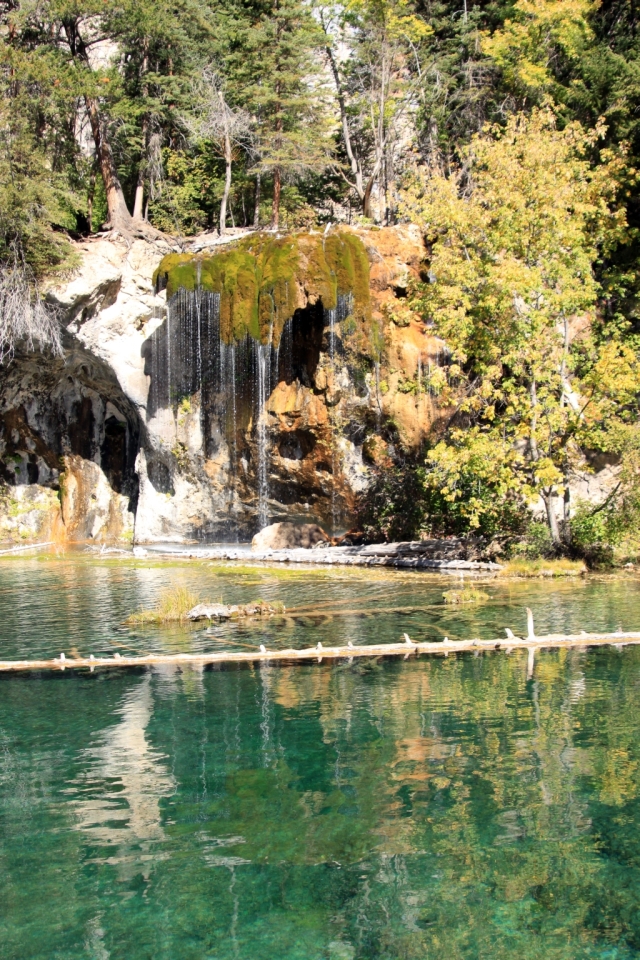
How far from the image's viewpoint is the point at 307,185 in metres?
45.3

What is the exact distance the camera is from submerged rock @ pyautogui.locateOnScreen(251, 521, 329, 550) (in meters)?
31.1

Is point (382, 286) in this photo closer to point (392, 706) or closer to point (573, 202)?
point (573, 202)

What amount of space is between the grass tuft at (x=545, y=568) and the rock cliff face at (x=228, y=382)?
6.71m

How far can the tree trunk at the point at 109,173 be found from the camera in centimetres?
3862

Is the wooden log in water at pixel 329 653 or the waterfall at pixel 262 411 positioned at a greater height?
the waterfall at pixel 262 411

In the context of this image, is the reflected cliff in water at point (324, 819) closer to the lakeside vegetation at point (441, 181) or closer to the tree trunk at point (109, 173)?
the lakeside vegetation at point (441, 181)

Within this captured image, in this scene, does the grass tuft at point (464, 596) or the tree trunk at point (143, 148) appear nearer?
the grass tuft at point (464, 596)

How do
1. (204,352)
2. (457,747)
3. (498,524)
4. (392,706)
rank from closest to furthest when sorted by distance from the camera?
(457,747)
(392,706)
(498,524)
(204,352)

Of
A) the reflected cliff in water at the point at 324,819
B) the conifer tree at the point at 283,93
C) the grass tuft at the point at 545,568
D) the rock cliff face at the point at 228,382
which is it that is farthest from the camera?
the conifer tree at the point at 283,93

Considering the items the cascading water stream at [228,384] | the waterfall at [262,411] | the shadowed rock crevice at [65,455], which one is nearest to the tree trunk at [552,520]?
the cascading water stream at [228,384]

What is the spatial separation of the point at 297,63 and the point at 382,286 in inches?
514

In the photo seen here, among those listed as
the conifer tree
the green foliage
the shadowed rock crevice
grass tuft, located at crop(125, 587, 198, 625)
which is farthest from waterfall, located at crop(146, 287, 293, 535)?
grass tuft, located at crop(125, 587, 198, 625)

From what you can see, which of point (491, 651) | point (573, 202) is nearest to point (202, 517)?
point (573, 202)

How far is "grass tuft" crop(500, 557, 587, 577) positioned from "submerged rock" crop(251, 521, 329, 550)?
8656 mm
